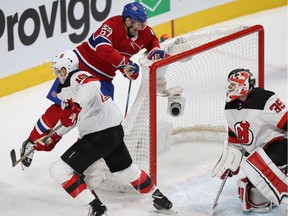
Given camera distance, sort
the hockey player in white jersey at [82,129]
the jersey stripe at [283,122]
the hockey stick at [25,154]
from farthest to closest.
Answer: the hockey stick at [25,154]
the hockey player in white jersey at [82,129]
the jersey stripe at [283,122]

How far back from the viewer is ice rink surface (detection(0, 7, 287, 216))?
5098 millimetres

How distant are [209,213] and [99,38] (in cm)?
118

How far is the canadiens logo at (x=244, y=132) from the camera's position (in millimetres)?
4789

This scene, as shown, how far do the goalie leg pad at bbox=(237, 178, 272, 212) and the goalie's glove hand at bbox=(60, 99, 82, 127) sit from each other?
3.13 feet

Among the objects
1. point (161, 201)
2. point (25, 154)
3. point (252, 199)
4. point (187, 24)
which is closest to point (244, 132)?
point (252, 199)

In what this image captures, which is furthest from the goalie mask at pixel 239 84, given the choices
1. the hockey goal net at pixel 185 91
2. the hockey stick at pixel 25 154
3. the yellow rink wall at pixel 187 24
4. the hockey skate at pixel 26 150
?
the yellow rink wall at pixel 187 24

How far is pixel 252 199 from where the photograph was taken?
16.3 feet

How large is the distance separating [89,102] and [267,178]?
0.97 metres

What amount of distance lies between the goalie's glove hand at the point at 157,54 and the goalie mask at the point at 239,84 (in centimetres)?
72

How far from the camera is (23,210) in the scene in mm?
5125

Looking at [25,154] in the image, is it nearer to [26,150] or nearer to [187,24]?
[26,150]

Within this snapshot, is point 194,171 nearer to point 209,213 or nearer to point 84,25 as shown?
point 209,213

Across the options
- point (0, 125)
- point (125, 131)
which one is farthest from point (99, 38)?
point (0, 125)

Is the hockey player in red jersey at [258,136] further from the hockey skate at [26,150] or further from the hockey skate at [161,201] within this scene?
the hockey skate at [26,150]
